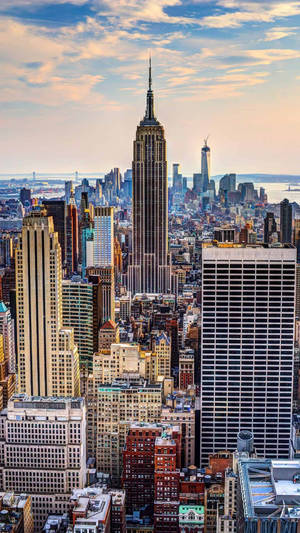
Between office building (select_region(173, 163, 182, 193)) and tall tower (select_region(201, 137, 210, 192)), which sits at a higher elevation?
office building (select_region(173, 163, 182, 193))

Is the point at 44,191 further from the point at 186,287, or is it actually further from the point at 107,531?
the point at 107,531

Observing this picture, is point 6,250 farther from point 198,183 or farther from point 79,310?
point 198,183

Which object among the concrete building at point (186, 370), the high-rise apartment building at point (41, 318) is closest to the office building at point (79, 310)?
the concrete building at point (186, 370)

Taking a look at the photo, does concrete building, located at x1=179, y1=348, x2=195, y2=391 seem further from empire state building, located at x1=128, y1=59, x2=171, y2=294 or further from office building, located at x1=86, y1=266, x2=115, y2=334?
empire state building, located at x1=128, y1=59, x2=171, y2=294

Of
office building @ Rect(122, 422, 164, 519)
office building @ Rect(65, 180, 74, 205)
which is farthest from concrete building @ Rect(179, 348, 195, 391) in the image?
office building @ Rect(65, 180, 74, 205)

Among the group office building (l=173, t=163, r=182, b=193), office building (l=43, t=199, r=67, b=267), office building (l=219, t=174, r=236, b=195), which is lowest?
office building (l=43, t=199, r=67, b=267)

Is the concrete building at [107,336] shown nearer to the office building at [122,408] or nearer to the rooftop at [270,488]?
the office building at [122,408]

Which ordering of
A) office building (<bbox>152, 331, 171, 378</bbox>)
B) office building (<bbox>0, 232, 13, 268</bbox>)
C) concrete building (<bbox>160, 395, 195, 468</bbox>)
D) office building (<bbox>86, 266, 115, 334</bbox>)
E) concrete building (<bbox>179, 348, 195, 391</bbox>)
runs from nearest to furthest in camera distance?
concrete building (<bbox>160, 395, 195, 468</bbox>) → concrete building (<bbox>179, 348, 195, 391</bbox>) → office building (<bbox>152, 331, 171, 378</bbox>) → office building (<bbox>86, 266, 115, 334</bbox>) → office building (<bbox>0, 232, 13, 268</bbox>)
